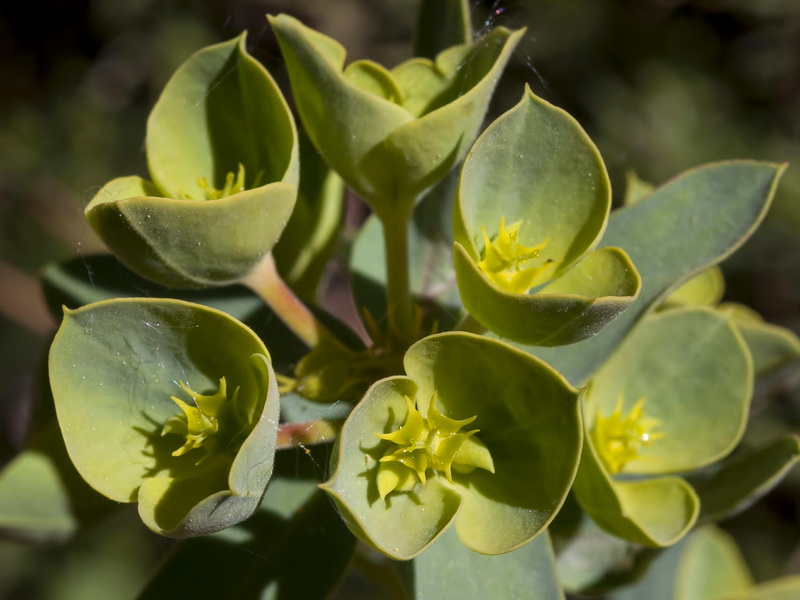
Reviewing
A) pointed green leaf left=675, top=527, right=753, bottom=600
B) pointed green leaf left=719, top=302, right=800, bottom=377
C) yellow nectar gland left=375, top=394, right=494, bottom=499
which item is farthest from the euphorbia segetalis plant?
pointed green leaf left=675, top=527, right=753, bottom=600

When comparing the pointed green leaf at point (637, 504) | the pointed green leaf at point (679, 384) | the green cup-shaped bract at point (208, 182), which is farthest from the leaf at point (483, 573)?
the green cup-shaped bract at point (208, 182)

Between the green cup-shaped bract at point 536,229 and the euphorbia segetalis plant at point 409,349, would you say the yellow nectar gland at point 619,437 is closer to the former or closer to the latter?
the euphorbia segetalis plant at point 409,349

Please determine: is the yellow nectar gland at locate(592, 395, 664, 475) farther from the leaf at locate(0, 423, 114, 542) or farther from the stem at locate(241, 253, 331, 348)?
the leaf at locate(0, 423, 114, 542)

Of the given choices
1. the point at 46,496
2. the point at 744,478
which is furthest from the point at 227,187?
the point at 744,478

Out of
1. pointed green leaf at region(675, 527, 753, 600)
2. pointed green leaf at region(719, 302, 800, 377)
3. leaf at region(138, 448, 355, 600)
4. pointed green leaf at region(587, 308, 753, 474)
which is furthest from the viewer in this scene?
pointed green leaf at region(675, 527, 753, 600)

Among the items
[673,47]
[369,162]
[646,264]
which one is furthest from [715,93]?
[369,162]

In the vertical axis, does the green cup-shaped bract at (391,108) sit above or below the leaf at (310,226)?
above
